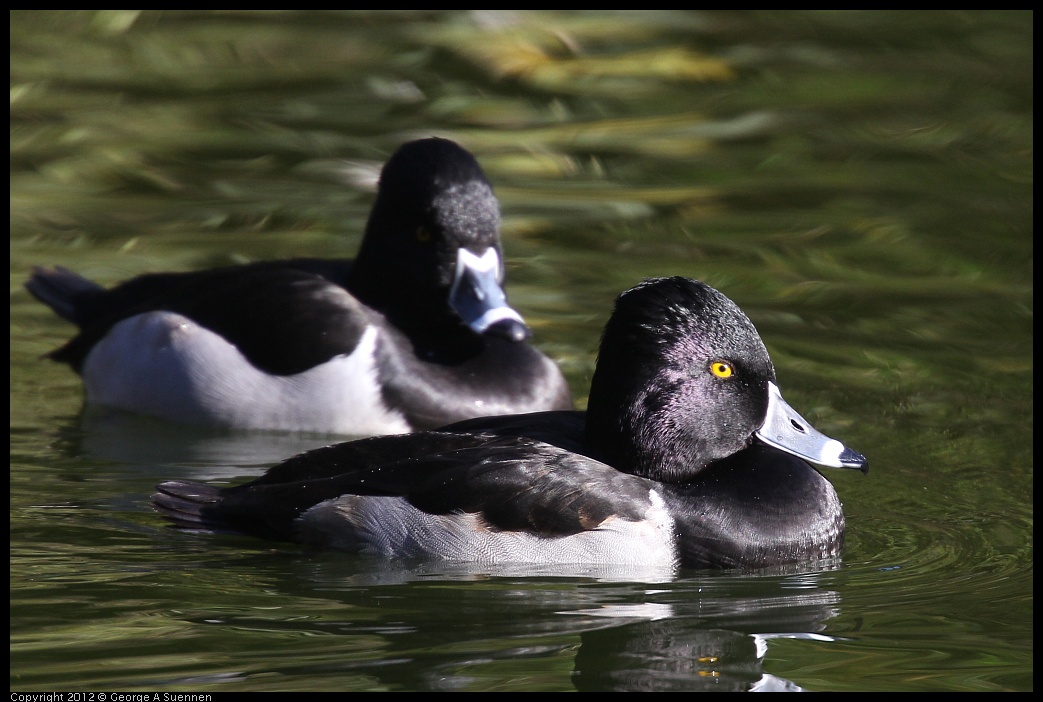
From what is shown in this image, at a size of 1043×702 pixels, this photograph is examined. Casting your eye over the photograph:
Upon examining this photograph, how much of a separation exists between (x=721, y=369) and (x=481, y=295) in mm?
2288

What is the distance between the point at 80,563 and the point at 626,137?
312 inches

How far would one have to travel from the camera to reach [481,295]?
27.5 feet

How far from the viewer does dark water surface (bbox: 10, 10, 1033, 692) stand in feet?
18.1

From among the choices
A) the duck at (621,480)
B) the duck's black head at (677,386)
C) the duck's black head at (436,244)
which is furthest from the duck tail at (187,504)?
the duck's black head at (436,244)

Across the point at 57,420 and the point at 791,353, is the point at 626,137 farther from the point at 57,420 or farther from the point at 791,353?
the point at 57,420

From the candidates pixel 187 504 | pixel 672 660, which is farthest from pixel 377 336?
pixel 672 660

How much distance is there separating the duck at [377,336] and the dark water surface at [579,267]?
0.25 meters

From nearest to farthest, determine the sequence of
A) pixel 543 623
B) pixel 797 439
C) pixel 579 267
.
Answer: pixel 543 623 → pixel 797 439 → pixel 579 267

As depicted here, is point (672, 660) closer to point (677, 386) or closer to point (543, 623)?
point (543, 623)

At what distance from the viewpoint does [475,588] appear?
5.95 m

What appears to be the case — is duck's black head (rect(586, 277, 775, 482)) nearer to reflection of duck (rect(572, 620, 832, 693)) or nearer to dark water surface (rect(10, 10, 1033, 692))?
dark water surface (rect(10, 10, 1033, 692))

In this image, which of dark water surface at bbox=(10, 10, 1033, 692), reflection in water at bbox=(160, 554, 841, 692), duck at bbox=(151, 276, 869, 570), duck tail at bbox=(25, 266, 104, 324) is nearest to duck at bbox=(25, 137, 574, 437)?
dark water surface at bbox=(10, 10, 1033, 692)

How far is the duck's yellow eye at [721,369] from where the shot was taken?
6336 mm

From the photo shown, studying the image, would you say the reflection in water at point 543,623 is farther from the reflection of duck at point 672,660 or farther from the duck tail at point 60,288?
the duck tail at point 60,288
